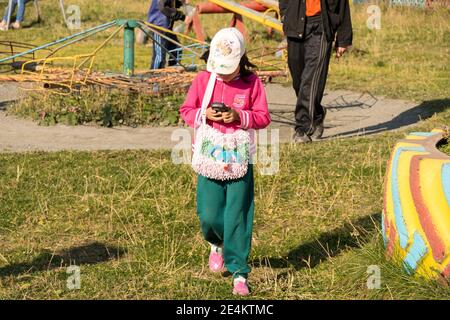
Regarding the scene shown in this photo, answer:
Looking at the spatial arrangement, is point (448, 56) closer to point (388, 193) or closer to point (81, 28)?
point (81, 28)

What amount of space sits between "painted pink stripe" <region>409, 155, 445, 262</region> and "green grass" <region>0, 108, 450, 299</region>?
0.63 ft

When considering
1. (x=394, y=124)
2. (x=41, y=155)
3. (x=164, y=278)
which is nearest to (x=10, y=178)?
(x=41, y=155)

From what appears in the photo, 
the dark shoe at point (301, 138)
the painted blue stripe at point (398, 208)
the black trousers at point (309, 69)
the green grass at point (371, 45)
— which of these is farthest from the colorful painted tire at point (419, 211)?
the green grass at point (371, 45)

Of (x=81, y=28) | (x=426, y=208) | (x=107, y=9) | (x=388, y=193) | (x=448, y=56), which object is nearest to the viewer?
(x=426, y=208)

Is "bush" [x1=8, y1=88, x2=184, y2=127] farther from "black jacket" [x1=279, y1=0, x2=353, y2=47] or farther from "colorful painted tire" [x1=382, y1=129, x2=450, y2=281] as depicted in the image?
"colorful painted tire" [x1=382, y1=129, x2=450, y2=281]

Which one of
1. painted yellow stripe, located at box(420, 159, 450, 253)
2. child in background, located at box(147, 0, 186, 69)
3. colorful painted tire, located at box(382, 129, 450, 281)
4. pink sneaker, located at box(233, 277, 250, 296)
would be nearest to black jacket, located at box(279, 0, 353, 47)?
child in background, located at box(147, 0, 186, 69)

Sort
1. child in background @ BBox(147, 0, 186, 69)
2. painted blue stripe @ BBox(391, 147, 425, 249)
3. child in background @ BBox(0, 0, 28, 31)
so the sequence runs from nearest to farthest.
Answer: painted blue stripe @ BBox(391, 147, 425, 249) → child in background @ BBox(147, 0, 186, 69) → child in background @ BBox(0, 0, 28, 31)

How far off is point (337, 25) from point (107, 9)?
13365mm

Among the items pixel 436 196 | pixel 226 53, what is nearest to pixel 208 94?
pixel 226 53

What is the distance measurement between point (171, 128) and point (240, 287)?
5166 millimetres

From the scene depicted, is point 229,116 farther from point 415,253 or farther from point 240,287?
point 415,253

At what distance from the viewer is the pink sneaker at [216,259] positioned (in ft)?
19.9

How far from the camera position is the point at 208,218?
5.71 metres

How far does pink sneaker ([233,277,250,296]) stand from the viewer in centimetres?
569
